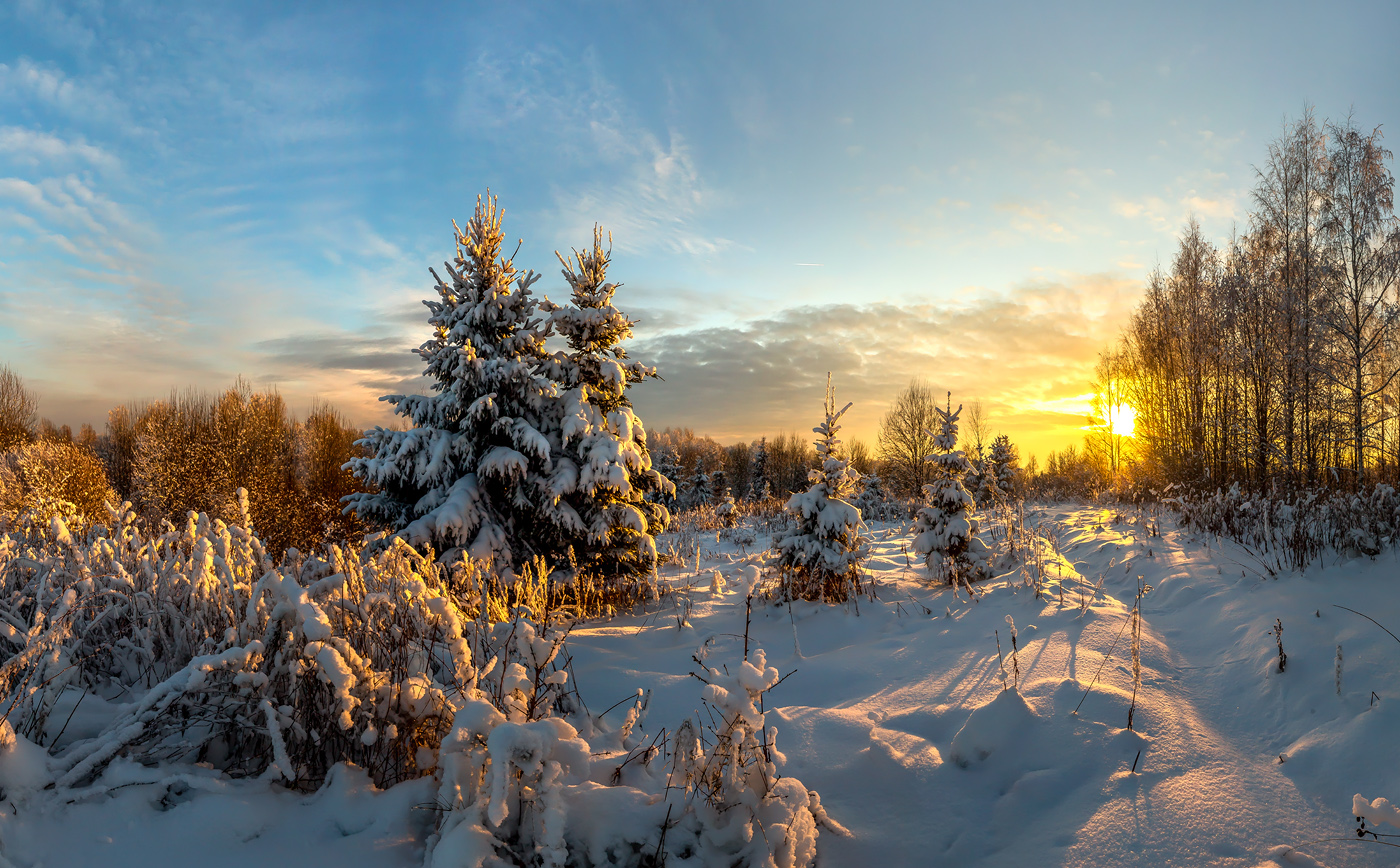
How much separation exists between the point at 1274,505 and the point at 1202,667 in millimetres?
5787

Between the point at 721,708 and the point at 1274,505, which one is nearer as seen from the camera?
the point at 721,708

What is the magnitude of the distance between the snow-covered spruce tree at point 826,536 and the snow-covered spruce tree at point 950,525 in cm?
116

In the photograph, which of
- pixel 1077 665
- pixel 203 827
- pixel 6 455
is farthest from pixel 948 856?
pixel 6 455

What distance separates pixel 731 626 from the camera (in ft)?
18.4

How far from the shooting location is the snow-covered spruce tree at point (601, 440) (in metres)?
6.79

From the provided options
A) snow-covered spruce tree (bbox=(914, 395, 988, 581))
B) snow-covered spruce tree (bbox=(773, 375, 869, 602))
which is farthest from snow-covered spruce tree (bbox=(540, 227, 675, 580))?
snow-covered spruce tree (bbox=(914, 395, 988, 581))

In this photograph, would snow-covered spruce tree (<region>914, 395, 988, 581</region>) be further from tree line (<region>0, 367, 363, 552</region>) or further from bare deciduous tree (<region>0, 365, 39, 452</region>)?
bare deciduous tree (<region>0, 365, 39, 452</region>)

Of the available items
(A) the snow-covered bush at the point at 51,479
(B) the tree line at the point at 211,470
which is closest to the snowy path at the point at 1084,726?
(B) the tree line at the point at 211,470

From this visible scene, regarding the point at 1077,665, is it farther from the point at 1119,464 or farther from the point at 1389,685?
the point at 1119,464

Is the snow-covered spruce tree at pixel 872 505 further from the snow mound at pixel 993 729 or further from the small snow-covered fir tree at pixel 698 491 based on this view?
the small snow-covered fir tree at pixel 698 491

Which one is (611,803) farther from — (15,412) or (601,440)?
(15,412)

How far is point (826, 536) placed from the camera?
257 inches

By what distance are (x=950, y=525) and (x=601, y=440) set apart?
14.5 feet

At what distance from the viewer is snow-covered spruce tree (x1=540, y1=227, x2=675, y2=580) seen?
6.79 m
